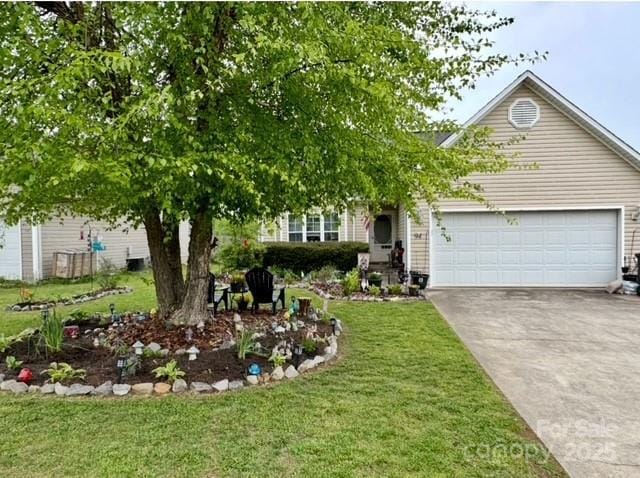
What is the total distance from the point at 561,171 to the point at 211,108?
1046cm

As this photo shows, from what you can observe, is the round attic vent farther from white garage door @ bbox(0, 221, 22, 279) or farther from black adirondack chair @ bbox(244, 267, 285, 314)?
white garage door @ bbox(0, 221, 22, 279)

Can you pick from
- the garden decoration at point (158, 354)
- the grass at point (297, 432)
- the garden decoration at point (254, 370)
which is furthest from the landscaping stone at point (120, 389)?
the garden decoration at point (254, 370)

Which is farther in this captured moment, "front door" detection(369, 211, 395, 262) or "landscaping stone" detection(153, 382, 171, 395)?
"front door" detection(369, 211, 395, 262)

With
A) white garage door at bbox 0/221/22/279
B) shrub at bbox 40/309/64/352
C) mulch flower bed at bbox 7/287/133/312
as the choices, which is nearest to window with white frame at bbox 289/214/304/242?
mulch flower bed at bbox 7/287/133/312

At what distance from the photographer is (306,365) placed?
16.5ft

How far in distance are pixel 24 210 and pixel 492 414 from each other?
611cm

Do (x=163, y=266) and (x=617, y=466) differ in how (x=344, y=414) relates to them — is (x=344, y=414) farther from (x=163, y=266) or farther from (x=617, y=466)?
(x=163, y=266)

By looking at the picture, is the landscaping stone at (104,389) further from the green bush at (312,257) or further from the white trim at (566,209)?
the green bush at (312,257)

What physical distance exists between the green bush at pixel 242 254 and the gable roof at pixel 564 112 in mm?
6852

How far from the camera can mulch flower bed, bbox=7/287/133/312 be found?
30.2 feet

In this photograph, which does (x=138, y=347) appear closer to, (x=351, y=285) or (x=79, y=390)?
(x=79, y=390)

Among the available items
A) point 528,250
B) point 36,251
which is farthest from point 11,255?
point 528,250

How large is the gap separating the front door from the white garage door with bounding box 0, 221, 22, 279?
12.8 m

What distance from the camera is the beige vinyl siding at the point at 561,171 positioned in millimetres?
11250
